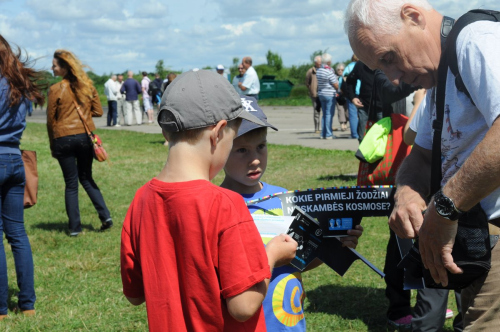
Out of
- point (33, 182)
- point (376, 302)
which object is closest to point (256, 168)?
point (376, 302)

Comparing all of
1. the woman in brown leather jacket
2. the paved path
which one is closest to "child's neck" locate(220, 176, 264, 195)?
the woman in brown leather jacket

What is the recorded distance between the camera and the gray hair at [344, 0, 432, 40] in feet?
7.69

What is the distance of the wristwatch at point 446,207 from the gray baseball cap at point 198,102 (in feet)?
2.43

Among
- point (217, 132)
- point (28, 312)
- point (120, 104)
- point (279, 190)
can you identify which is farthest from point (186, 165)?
point (120, 104)

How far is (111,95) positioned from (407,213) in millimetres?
22273

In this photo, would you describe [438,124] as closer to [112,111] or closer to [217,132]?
[217,132]

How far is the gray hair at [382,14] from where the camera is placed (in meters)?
2.34

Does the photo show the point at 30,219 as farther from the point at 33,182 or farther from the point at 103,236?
the point at 33,182

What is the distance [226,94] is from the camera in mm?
2074

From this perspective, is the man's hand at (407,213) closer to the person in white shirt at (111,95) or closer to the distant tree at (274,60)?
the person in white shirt at (111,95)

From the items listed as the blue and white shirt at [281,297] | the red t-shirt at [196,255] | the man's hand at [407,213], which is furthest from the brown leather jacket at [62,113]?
the red t-shirt at [196,255]

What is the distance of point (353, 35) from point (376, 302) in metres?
3.16

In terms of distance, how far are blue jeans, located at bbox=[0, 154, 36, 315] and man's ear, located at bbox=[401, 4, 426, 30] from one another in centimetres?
344

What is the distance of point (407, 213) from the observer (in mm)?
2510
